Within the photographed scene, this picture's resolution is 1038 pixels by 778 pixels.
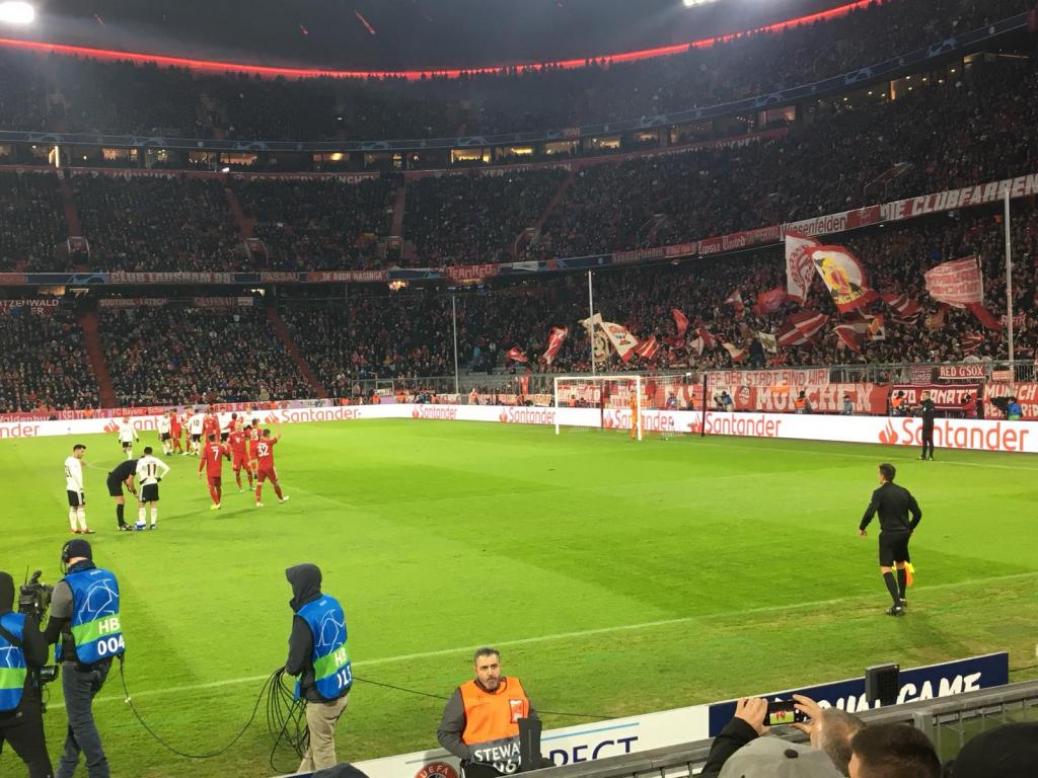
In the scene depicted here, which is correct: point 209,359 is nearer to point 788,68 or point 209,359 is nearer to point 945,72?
point 788,68

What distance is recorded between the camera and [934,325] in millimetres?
44156

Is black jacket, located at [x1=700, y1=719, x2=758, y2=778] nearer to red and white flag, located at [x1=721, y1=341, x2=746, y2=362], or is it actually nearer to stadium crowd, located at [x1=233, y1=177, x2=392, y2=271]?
red and white flag, located at [x1=721, y1=341, x2=746, y2=362]

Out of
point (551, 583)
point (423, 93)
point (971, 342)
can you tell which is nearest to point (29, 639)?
point (551, 583)

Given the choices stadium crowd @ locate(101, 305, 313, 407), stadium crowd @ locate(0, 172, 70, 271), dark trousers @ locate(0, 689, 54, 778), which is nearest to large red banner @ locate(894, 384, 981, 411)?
dark trousers @ locate(0, 689, 54, 778)

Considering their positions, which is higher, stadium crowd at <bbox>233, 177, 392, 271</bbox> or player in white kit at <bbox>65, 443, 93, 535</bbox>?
stadium crowd at <bbox>233, 177, 392, 271</bbox>

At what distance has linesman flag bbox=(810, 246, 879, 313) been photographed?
37.8 m

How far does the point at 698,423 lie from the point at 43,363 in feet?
142

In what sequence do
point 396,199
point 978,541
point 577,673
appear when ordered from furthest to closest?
point 396,199
point 978,541
point 577,673

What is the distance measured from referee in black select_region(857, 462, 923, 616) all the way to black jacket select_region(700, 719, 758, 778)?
9.79m

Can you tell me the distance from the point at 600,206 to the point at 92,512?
58.1 m

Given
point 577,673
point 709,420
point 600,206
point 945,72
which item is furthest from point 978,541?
point 600,206

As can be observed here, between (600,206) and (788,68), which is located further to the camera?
(600,206)

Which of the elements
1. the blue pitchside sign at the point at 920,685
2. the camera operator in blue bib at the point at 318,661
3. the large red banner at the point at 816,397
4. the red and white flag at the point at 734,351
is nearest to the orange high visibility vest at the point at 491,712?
the camera operator in blue bib at the point at 318,661

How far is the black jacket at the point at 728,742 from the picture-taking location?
3.99 metres
